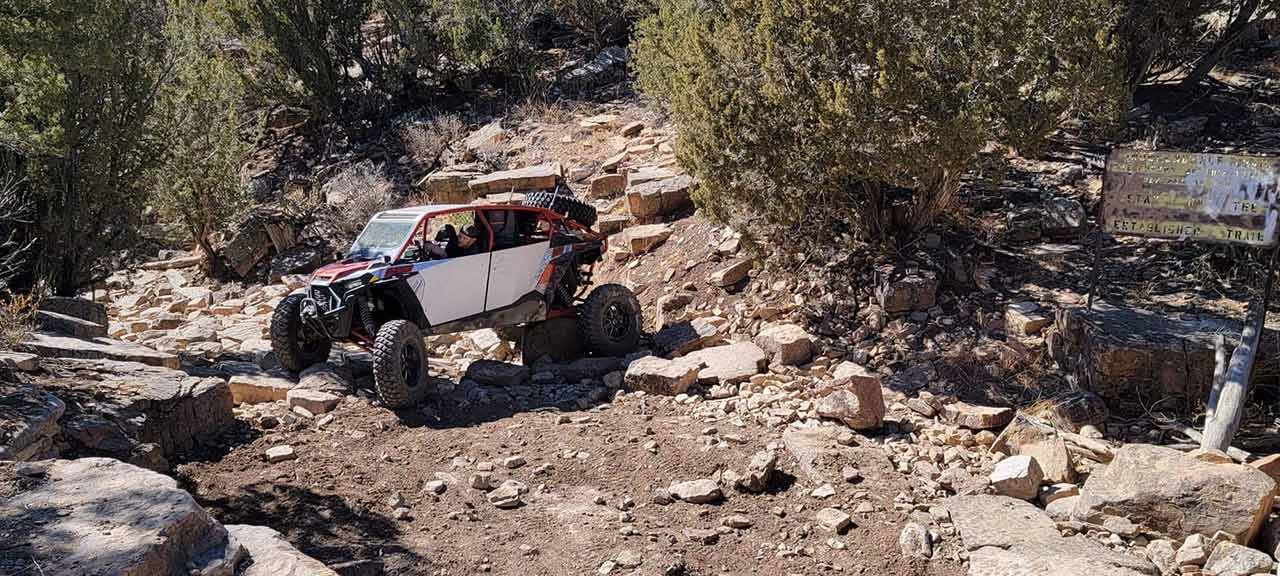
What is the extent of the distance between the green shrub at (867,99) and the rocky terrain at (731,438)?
615mm

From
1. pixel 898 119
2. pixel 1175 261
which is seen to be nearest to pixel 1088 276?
pixel 1175 261

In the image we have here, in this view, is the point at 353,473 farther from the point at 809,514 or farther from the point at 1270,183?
the point at 1270,183

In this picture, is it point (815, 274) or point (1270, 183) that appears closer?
point (1270, 183)

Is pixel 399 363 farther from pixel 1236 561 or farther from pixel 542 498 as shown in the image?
pixel 1236 561

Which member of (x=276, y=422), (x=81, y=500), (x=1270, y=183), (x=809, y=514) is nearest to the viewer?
(x=81, y=500)

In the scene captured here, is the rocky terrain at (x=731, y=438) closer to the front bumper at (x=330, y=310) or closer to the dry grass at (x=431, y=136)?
the front bumper at (x=330, y=310)

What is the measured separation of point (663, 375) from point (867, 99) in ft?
9.28

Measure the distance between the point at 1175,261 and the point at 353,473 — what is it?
7.00 meters

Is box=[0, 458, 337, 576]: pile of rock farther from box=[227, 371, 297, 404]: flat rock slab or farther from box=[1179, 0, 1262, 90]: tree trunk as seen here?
box=[1179, 0, 1262, 90]: tree trunk

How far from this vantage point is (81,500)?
4441mm

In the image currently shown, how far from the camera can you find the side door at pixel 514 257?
903cm

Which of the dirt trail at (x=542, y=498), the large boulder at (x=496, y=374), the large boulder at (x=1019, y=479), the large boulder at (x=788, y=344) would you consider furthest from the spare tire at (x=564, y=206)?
the large boulder at (x=1019, y=479)

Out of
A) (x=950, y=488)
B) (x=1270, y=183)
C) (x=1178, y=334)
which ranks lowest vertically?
(x=950, y=488)

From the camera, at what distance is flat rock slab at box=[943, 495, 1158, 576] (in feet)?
15.8
